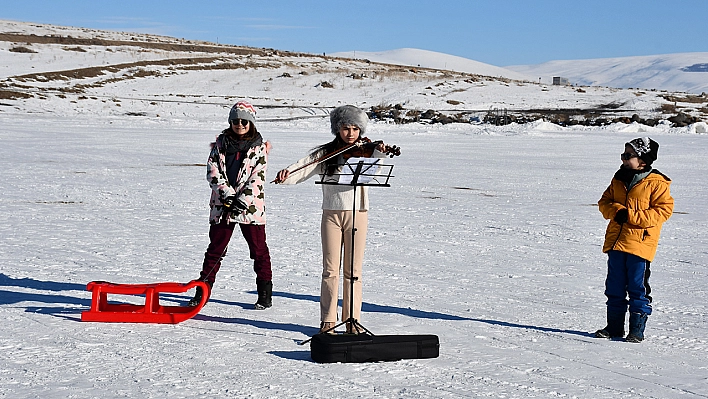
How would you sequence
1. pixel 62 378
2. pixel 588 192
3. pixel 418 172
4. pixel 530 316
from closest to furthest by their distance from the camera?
pixel 62 378 < pixel 530 316 < pixel 588 192 < pixel 418 172

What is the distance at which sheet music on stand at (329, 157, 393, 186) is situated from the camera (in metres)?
4.83

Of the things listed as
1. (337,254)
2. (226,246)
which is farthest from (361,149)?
(226,246)

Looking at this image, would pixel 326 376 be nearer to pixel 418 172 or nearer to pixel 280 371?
pixel 280 371

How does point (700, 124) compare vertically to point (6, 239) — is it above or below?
above

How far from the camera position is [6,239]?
Result: 28.2ft

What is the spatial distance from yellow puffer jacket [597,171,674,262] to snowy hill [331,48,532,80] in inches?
4809

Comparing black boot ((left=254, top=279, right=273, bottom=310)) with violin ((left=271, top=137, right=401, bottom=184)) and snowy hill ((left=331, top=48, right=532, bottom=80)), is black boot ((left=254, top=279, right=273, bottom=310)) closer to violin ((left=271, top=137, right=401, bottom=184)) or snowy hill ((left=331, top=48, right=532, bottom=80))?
violin ((left=271, top=137, right=401, bottom=184))

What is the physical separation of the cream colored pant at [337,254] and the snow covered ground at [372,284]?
36 centimetres

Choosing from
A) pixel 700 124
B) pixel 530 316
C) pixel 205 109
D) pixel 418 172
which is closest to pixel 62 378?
pixel 530 316

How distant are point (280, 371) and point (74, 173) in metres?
11.6

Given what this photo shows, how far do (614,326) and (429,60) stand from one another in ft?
474

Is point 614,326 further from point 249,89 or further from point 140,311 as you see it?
point 249,89

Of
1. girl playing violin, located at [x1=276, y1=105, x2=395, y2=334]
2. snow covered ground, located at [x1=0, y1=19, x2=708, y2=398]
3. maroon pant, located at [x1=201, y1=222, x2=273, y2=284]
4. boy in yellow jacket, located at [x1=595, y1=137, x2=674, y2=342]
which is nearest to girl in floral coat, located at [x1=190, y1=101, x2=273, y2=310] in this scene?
maroon pant, located at [x1=201, y1=222, x2=273, y2=284]

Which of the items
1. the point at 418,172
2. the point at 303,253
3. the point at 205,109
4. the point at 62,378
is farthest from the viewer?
the point at 205,109
